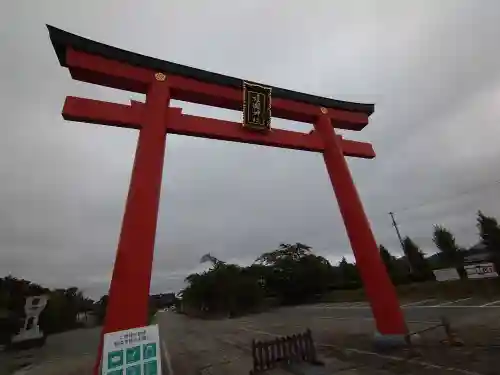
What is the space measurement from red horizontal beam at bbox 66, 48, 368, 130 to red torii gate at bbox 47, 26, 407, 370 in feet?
0.07

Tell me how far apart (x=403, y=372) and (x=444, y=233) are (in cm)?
2407

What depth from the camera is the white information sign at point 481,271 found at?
1662 cm

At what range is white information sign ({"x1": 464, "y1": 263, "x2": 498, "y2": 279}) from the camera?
16625mm

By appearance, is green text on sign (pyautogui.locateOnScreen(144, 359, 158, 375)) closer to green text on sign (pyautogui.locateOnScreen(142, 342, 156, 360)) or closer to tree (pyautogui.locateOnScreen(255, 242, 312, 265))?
green text on sign (pyautogui.locateOnScreen(142, 342, 156, 360))

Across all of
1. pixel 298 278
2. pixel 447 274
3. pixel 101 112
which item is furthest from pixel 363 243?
pixel 298 278

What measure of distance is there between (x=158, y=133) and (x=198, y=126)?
3.55 feet

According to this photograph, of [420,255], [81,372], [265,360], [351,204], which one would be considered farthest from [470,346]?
[420,255]

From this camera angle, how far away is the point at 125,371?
9.83 feet

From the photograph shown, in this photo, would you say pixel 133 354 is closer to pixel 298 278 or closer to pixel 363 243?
pixel 363 243

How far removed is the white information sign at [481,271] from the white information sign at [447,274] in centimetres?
248

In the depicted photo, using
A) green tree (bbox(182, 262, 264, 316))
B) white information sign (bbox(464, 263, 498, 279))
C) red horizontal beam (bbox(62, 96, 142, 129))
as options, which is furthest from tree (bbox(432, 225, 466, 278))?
red horizontal beam (bbox(62, 96, 142, 129))

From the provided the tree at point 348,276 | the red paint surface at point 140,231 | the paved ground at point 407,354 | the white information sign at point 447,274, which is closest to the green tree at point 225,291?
the tree at point 348,276

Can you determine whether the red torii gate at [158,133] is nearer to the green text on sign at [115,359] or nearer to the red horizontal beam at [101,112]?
the red horizontal beam at [101,112]

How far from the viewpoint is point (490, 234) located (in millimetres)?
19688
